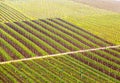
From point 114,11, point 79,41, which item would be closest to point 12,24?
point 79,41

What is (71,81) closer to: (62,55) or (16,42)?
(62,55)

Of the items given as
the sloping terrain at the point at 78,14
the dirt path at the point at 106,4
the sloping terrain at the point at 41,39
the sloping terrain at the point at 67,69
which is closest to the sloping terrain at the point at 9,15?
the sloping terrain at the point at 78,14

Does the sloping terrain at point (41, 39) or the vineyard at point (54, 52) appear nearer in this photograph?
the vineyard at point (54, 52)

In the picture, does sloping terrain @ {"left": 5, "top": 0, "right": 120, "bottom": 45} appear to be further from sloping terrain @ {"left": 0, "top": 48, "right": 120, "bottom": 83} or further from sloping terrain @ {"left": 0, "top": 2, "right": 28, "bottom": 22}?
sloping terrain @ {"left": 0, "top": 48, "right": 120, "bottom": 83}

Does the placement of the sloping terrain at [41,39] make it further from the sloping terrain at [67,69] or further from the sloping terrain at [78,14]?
the sloping terrain at [67,69]

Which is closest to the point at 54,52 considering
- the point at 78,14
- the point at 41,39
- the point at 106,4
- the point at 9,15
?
the point at 41,39

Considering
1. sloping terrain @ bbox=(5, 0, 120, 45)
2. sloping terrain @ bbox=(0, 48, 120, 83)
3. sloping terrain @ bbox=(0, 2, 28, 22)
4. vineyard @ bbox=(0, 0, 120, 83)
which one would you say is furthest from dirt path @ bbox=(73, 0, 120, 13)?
sloping terrain @ bbox=(0, 48, 120, 83)

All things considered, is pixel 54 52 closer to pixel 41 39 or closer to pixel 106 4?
pixel 41 39

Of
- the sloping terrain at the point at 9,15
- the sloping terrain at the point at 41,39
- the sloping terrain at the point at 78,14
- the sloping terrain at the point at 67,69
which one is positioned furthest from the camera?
the sloping terrain at the point at 9,15
